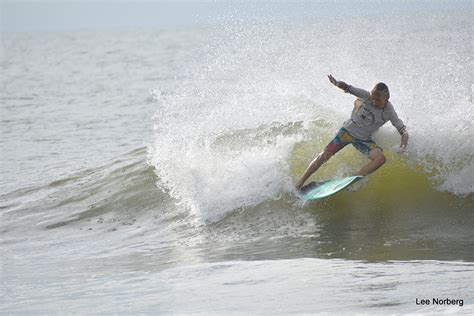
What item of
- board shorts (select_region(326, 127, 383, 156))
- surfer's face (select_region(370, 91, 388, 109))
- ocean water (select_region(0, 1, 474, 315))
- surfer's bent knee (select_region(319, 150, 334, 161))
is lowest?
ocean water (select_region(0, 1, 474, 315))

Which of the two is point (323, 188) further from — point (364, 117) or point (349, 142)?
point (364, 117)

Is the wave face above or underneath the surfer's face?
underneath

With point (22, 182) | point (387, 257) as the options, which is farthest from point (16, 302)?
point (22, 182)

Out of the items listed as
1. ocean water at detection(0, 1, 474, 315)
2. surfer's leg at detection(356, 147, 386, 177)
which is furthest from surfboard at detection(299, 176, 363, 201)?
ocean water at detection(0, 1, 474, 315)

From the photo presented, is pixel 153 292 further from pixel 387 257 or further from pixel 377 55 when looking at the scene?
pixel 377 55

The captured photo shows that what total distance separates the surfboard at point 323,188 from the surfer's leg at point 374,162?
0.10 m

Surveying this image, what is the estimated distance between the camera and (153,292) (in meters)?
7.58

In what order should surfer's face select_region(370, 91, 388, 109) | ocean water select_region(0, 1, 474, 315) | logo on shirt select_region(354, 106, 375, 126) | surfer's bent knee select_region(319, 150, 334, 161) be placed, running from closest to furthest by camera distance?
1. ocean water select_region(0, 1, 474, 315)
2. surfer's face select_region(370, 91, 388, 109)
3. logo on shirt select_region(354, 106, 375, 126)
4. surfer's bent knee select_region(319, 150, 334, 161)

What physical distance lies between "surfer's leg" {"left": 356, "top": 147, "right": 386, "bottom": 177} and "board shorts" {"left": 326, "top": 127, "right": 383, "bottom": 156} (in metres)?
0.10

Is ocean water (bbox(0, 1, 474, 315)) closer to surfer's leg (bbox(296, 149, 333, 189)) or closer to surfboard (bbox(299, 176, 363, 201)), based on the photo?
surfboard (bbox(299, 176, 363, 201))

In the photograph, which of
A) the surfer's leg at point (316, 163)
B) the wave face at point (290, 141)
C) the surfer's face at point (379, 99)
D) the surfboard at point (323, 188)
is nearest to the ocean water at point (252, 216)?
the wave face at point (290, 141)

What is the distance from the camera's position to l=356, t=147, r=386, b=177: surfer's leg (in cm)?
964

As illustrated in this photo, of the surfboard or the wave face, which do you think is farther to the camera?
the wave face

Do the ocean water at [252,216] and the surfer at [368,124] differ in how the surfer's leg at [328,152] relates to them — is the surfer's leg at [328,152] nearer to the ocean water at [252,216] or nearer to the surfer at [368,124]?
the surfer at [368,124]
